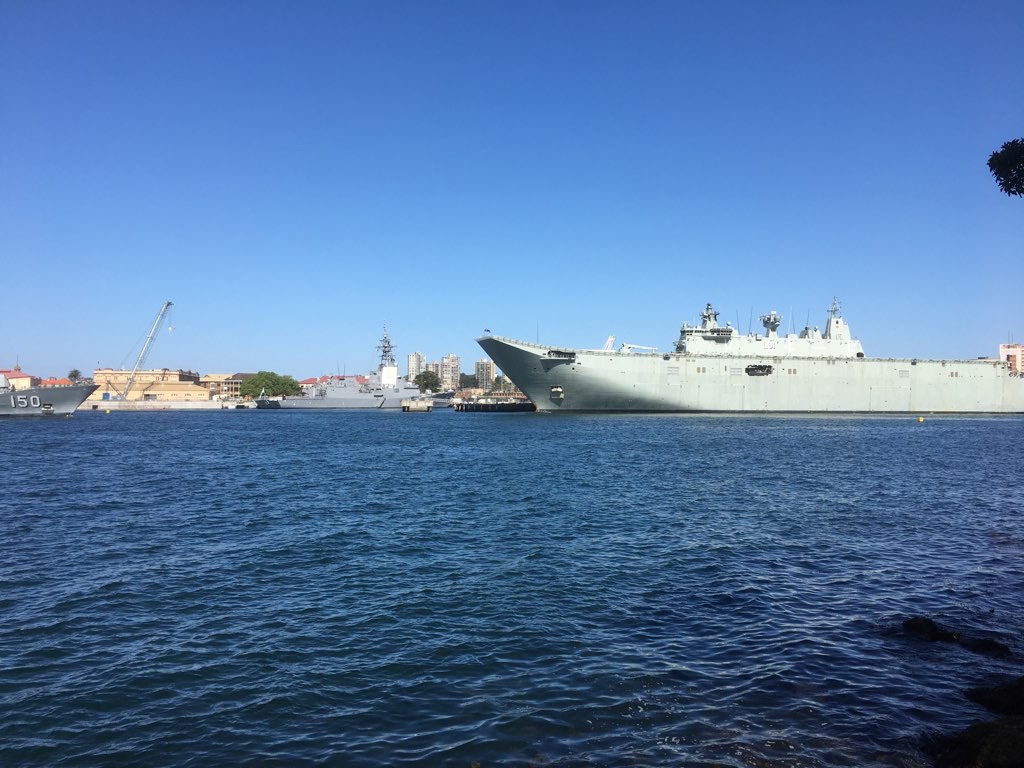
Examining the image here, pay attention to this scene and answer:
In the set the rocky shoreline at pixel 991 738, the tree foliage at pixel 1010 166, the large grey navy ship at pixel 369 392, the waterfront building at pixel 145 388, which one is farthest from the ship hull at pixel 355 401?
the rocky shoreline at pixel 991 738

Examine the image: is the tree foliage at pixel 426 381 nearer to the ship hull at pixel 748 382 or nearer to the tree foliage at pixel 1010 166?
the ship hull at pixel 748 382

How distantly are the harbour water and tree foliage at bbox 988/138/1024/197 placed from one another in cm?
604

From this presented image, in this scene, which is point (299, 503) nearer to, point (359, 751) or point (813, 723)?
point (359, 751)

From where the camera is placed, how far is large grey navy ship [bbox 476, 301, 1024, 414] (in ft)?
206

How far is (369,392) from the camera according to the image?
10581 cm

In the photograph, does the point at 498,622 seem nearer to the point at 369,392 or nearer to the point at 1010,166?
the point at 1010,166

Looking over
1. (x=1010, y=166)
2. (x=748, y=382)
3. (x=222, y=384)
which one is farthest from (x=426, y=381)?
(x=1010, y=166)

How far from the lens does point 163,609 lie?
10109mm

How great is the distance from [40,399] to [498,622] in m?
81.2

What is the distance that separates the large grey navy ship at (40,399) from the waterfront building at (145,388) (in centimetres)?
5827

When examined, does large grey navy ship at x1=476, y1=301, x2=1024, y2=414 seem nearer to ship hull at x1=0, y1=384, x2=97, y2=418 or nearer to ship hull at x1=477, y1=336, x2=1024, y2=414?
ship hull at x1=477, y1=336, x2=1024, y2=414

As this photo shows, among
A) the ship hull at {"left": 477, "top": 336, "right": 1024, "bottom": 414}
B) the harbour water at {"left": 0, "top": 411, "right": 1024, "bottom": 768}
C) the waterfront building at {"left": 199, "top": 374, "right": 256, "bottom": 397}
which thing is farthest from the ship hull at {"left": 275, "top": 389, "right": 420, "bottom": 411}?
the harbour water at {"left": 0, "top": 411, "right": 1024, "bottom": 768}

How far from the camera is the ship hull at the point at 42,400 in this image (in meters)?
69.8

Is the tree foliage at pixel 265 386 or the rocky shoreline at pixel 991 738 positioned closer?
the rocky shoreline at pixel 991 738
